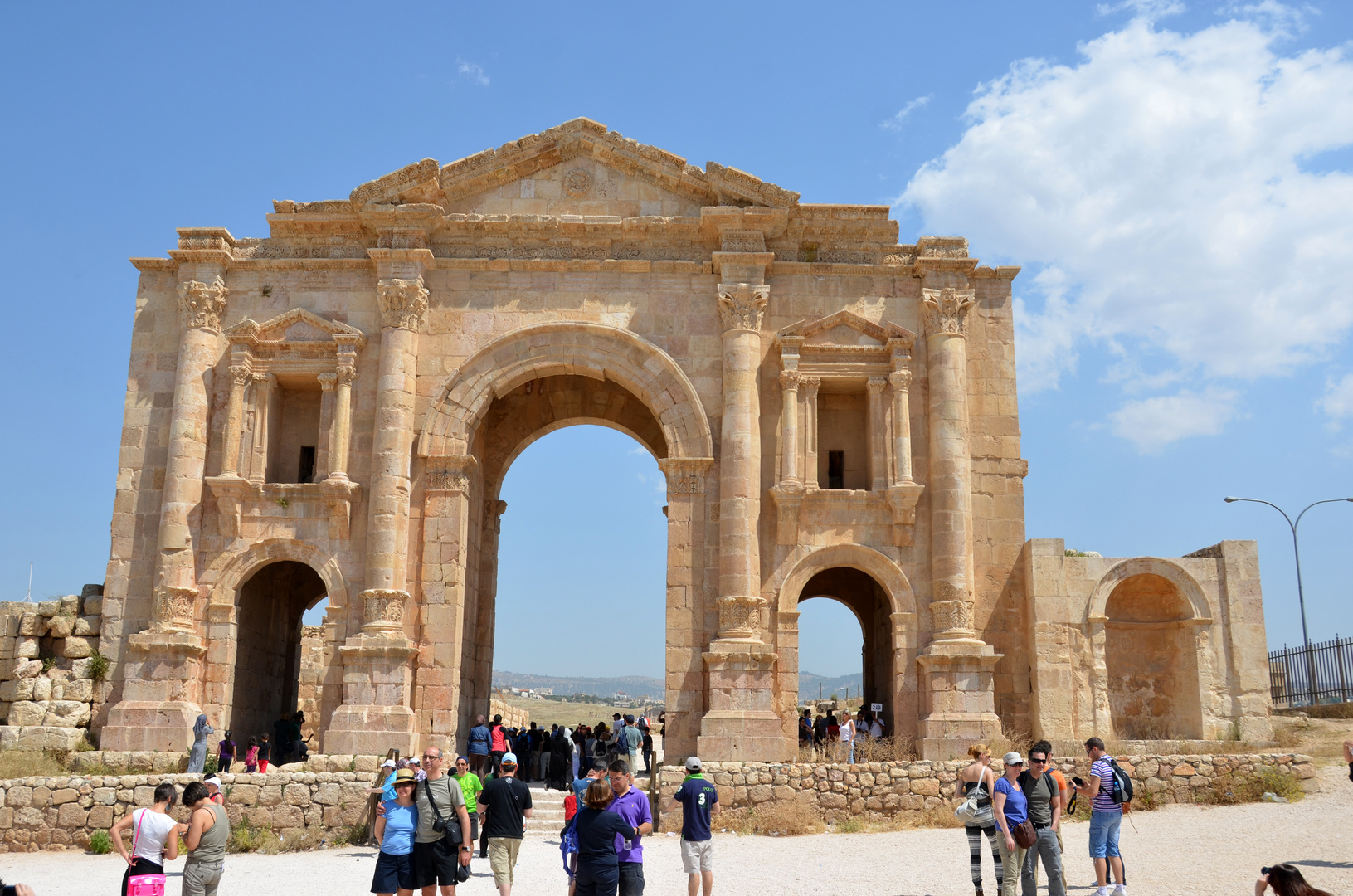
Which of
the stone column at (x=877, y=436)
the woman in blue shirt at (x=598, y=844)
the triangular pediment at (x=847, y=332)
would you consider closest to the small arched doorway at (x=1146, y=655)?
the stone column at (x=877, y=436)

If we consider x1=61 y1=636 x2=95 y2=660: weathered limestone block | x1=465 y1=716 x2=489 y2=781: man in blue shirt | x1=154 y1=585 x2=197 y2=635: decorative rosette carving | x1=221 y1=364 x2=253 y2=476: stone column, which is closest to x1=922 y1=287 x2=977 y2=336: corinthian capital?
x1=465 y1=716 x2=489 y2=781: man in blue shirt

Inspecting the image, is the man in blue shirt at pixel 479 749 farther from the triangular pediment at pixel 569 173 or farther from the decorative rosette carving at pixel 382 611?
the triangular pediment at pixel 569 173

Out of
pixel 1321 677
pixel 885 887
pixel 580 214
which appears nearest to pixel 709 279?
pixel 580 214

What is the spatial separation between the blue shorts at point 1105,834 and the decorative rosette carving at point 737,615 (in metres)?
9.20

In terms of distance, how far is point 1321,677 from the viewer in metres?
27.1

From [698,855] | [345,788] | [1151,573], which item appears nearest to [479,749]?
[345,788]

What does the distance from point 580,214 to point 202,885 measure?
617 inches

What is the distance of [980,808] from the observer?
36.1ft

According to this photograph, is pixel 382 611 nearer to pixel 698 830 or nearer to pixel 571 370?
pixel 571 370

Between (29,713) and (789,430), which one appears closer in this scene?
(29,713)

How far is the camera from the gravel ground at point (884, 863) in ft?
42.1

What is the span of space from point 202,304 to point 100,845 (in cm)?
1013

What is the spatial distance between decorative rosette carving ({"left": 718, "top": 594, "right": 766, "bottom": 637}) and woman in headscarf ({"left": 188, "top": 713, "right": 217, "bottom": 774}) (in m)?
8.77

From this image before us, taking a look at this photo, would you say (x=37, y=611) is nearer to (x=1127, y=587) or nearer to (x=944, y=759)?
(x=944, y=759)
